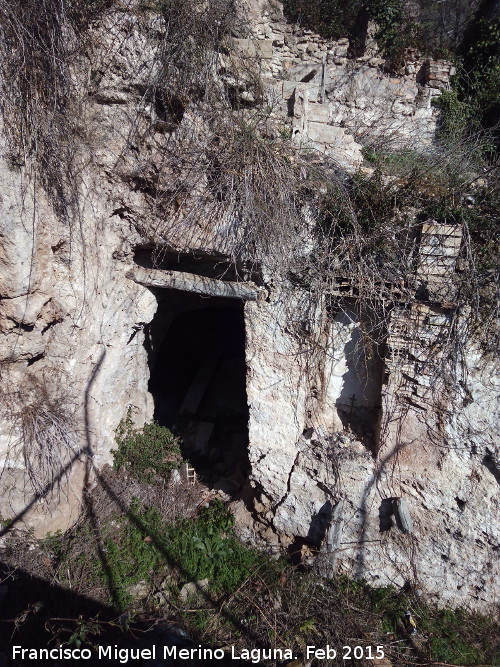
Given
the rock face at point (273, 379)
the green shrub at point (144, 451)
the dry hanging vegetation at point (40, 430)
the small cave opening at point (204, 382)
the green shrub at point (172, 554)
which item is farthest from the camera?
the small cave opening at point (204, 382)

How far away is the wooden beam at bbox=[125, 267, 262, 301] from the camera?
147 inches

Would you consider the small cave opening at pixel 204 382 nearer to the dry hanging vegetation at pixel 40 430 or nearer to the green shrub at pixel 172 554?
the green shrub at pixel 172 554

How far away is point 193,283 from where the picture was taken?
3973 millimetres

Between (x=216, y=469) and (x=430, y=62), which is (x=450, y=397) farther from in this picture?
(x=430, y=62)

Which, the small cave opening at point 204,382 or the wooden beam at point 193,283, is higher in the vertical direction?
the wooden beam at point 193,283

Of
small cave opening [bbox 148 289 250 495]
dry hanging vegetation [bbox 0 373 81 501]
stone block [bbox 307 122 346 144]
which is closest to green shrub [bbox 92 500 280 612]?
small cave opening [bbox 148 289 250 495]

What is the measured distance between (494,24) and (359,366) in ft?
18.4

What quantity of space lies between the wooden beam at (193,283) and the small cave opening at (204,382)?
458mm

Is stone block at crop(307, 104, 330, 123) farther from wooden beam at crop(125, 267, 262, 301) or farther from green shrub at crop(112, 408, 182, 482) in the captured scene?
green shrub at crop(112, 408, 182, 482)

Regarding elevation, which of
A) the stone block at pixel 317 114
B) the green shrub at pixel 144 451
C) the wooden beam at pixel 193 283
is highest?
the stone block at pixel 317 114

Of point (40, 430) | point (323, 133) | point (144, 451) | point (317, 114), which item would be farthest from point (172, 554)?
point (317, 114)

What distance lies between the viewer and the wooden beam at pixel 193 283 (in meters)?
3.74

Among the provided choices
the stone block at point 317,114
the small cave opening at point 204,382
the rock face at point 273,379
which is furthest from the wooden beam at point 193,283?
the stone block at point 317,114

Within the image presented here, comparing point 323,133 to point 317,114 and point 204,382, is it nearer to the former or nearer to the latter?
point 317,114
